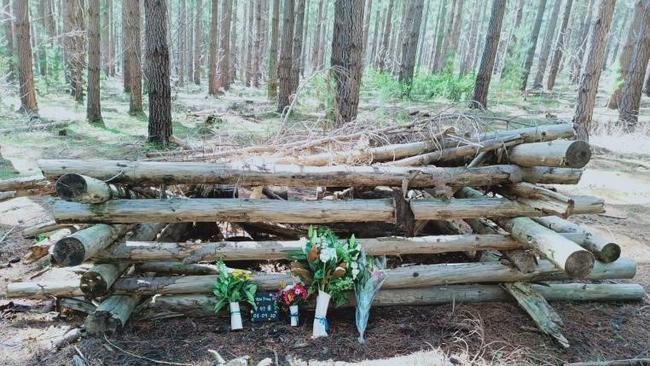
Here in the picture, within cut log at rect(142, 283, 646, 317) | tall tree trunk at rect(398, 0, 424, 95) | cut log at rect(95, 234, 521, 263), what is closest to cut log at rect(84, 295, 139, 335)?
cut log at rect(142, 283, 646, 317)

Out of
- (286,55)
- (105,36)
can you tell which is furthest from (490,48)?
(105,36)

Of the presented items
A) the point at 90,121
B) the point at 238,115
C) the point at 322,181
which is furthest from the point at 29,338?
the point at 238,115

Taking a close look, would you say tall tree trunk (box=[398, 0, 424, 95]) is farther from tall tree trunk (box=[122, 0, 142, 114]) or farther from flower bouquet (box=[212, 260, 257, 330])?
flower bouquet (box=[212, 260, 257, 330])

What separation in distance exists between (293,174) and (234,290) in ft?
3.74

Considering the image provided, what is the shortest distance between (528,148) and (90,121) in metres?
11.2

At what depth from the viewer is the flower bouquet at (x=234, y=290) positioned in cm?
367

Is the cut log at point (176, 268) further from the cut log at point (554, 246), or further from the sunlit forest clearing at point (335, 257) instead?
the cut log at point (554, 246)

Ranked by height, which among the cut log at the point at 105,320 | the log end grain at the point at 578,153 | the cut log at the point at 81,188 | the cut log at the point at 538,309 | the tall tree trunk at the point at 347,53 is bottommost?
the cut log at the point at 105,320

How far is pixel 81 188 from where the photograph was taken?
11.2ft

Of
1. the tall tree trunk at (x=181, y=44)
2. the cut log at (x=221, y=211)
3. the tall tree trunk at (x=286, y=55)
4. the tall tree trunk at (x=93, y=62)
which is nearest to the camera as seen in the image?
the cut log at (x=221, y=211)

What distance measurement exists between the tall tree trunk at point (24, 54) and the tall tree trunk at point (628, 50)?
1559cm

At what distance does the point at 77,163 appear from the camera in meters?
3.81

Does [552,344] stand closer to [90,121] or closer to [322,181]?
[322,181]

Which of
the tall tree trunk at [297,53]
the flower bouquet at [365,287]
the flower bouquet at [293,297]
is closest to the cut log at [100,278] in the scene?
the flower bouquet at [293,297]
